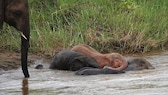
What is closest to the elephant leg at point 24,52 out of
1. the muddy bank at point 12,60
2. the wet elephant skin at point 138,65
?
the muddy bank at point 12,60

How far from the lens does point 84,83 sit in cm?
752

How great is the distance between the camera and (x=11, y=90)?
7141 mm

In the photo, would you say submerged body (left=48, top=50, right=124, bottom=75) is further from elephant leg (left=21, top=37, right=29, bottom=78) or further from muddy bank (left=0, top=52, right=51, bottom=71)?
elephant leg (left=21, top=37, right=29, bottom=78)

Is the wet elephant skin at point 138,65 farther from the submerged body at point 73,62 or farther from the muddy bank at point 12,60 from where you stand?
the muddy bank at point 12,60

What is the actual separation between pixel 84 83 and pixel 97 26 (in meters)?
3.94

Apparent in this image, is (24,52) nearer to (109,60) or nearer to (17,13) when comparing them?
(17,13)

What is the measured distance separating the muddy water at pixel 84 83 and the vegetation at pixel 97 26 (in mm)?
1504

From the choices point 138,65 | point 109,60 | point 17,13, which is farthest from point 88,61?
point 17,13

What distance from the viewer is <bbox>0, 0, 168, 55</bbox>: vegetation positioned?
1076 cm

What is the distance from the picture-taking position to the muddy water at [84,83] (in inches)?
264

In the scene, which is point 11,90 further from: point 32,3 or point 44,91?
point 32,3

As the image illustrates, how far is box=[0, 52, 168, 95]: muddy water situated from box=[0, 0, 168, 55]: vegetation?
4.93 ft

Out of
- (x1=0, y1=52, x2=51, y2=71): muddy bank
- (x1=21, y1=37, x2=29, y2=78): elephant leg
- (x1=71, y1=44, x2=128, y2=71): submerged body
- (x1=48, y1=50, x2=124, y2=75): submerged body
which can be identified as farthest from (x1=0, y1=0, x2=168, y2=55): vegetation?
(x1=21, y1=37, x2=29, y2=78): elephant leg

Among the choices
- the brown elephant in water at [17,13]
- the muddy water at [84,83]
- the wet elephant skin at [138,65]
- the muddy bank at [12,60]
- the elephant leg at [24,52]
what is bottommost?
the muddy water at [84,83]
